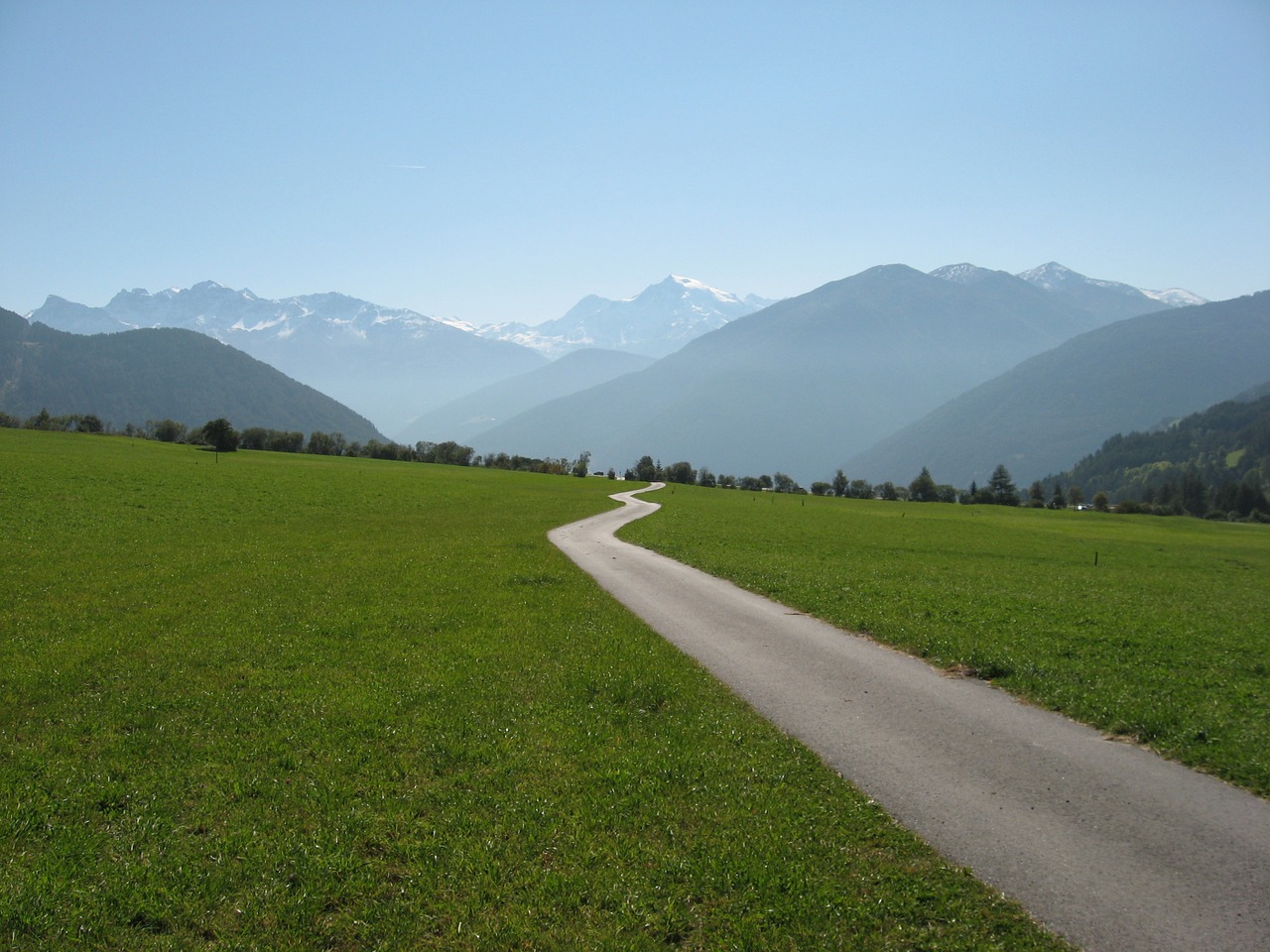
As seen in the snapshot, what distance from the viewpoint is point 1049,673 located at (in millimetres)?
14250

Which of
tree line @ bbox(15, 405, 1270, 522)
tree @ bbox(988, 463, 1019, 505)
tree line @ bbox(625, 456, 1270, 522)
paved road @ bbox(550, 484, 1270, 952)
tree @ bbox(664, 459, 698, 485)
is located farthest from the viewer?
tree @ bbox(664, 459, 698, 485)

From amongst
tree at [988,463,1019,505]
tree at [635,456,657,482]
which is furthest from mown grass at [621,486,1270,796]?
tree at [635,456,657,482]

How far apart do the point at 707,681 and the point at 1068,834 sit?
21.3ft

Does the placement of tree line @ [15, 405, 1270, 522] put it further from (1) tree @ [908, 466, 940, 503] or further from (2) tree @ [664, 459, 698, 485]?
(2) tree @ [664, 459, 698, 485]

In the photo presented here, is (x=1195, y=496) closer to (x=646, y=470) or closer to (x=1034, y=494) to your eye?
(x=1034, y=494)

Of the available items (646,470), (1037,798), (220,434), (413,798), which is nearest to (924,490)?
(646,470)

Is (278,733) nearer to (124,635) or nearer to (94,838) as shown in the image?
(94,838)

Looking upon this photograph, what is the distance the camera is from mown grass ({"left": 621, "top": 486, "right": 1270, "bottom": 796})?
11883 mm

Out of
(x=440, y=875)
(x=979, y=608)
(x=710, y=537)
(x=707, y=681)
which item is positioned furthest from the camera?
(x=710, y=537)

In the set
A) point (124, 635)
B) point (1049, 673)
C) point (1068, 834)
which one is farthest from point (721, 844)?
point (124, 635)

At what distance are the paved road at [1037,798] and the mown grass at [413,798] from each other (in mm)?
648

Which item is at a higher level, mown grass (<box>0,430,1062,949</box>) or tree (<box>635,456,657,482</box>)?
tree (<box>635,456,657,482</box>)

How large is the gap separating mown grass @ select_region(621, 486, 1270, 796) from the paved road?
115 centimetres

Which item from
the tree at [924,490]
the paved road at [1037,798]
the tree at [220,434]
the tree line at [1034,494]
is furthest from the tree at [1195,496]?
the tree at [220,434]
